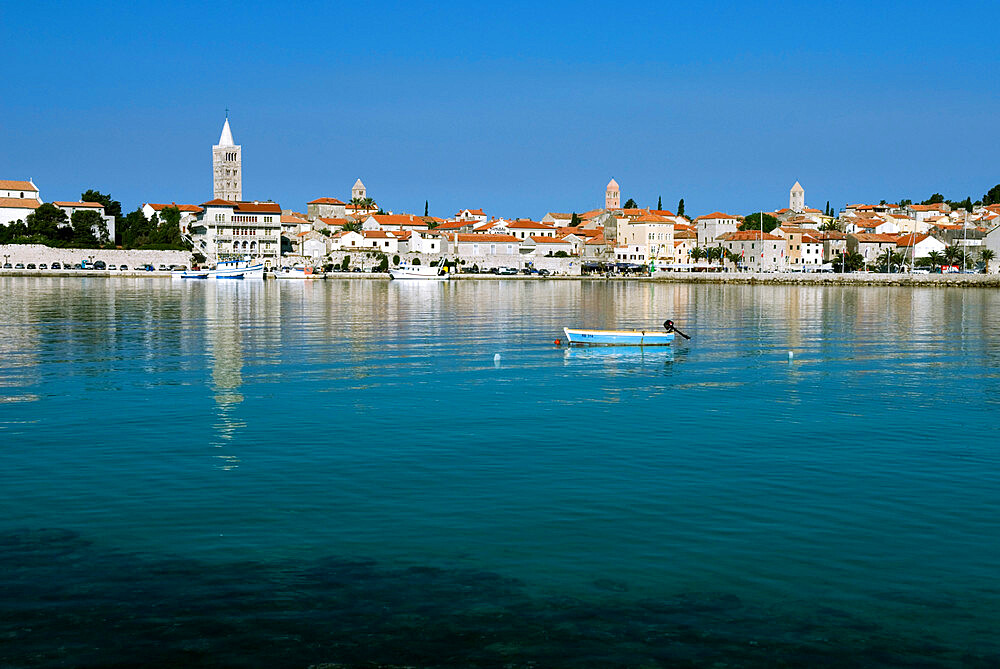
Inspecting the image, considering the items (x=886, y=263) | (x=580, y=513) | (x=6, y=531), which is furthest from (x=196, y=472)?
(x=886, y=263)

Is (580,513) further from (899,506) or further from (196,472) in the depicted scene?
(196,472)

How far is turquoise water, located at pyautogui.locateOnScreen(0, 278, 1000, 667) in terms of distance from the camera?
8484mm

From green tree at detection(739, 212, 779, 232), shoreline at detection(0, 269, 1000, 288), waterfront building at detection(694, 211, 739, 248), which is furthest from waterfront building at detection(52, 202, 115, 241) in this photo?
green tree at detection(739, 212, 779, 232)

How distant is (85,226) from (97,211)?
488cm

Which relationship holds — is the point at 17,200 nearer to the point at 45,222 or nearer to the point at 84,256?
the point at 45,222

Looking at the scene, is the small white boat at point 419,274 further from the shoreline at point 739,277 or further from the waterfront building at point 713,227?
the waterfront building at point 713,227

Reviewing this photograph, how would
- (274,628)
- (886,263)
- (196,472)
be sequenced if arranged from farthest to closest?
1. (886,263)
2. (196,472)
3. (274,628)

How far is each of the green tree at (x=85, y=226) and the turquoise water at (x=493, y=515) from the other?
359ft

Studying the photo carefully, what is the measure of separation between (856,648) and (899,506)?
16.6 ft

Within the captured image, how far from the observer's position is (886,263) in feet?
442

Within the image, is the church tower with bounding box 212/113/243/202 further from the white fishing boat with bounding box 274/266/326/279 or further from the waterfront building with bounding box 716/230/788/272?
the waterfront building with bounding box 716/230/788/272

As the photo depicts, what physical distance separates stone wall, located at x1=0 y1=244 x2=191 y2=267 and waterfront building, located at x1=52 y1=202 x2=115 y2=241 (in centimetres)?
857

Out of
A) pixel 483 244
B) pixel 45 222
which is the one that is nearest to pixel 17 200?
pixel 45 222

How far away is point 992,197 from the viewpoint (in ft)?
635
